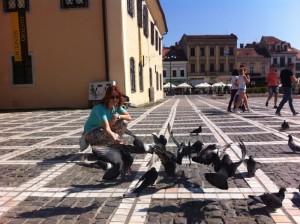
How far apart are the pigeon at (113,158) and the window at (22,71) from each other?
604 inches

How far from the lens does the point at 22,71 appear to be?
730 inches

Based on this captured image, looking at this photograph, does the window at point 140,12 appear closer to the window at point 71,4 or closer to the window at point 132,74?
the window at point 132,74

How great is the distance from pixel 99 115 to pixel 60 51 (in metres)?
13.3

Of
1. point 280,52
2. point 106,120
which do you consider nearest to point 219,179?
point 106,120

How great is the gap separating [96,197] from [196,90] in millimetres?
62569

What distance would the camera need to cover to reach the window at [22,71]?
60.4 feet

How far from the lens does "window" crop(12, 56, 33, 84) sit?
725 inches

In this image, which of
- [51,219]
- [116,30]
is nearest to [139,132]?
[51,219]

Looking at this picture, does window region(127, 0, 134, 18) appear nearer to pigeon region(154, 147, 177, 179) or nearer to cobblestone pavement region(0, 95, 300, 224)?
cobblestone pavement region(0, 95, 300, 224)

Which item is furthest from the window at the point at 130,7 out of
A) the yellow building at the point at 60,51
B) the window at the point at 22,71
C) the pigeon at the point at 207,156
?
the pigeon at the point at 207,156

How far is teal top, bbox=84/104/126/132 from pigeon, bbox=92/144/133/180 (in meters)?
1.32

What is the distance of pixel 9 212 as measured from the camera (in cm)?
356

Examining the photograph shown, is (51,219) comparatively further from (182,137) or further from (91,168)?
(182,137)

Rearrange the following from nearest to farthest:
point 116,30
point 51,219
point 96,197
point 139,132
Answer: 1. point 51,219
2. point 96,197
3. point 139,132
4. point 116,30
